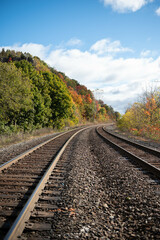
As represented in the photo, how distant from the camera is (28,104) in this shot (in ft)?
52.7

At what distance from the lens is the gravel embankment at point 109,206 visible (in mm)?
2479

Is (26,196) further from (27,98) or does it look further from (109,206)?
(27,98)

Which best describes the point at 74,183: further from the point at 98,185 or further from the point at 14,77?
the point at 14,77

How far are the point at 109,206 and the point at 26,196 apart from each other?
5.88 ft

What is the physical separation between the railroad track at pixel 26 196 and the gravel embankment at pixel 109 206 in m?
0.23

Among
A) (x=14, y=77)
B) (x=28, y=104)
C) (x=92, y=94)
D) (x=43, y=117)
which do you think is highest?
(x=92, y=94)

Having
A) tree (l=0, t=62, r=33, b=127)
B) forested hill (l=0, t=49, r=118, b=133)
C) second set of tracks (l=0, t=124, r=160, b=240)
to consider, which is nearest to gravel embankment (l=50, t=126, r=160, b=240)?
second set of tracks (l=0, t=124, r=160, b=240)

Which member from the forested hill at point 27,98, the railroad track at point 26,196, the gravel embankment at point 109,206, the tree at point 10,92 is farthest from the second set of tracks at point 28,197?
the forested hill at point 27,98

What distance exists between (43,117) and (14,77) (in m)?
6.37

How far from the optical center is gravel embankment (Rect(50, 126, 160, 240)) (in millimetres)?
2479

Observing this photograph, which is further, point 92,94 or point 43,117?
point 92,94

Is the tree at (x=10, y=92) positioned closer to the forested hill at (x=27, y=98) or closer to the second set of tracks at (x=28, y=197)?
the forested hill at (x=27, y=98)

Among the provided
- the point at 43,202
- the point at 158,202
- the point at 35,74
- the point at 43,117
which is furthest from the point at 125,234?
the point at 35,74

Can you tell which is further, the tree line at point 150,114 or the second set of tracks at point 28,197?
the tree line at point 150,114
